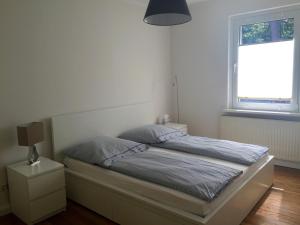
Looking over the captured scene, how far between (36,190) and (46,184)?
0.34 ft

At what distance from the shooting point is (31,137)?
247cm

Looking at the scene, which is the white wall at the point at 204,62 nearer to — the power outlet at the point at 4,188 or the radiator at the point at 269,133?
the radiator at the point at 269,133

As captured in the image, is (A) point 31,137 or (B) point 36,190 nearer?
(B) point 36,190

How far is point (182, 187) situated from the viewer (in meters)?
2.02

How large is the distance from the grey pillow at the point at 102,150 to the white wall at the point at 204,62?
5.39 ft

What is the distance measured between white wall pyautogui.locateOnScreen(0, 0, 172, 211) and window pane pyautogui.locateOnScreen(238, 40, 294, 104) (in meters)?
1.40

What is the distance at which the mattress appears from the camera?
6.24ft

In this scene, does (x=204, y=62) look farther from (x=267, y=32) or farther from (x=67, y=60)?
(x=67, y=60)

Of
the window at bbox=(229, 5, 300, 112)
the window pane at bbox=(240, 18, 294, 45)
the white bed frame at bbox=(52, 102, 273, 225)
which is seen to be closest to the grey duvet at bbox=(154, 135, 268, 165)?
the white bed frame at bbox=(52, 102, 273, 225)

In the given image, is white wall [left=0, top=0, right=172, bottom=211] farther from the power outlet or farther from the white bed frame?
the white bed frame

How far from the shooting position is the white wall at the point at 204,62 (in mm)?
4004

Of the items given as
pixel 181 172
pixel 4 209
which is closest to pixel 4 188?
pixel 4 209

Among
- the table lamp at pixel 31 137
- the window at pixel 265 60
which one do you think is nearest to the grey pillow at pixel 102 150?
the table lamp at pixel 31 137

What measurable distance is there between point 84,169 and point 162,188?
0.98m
